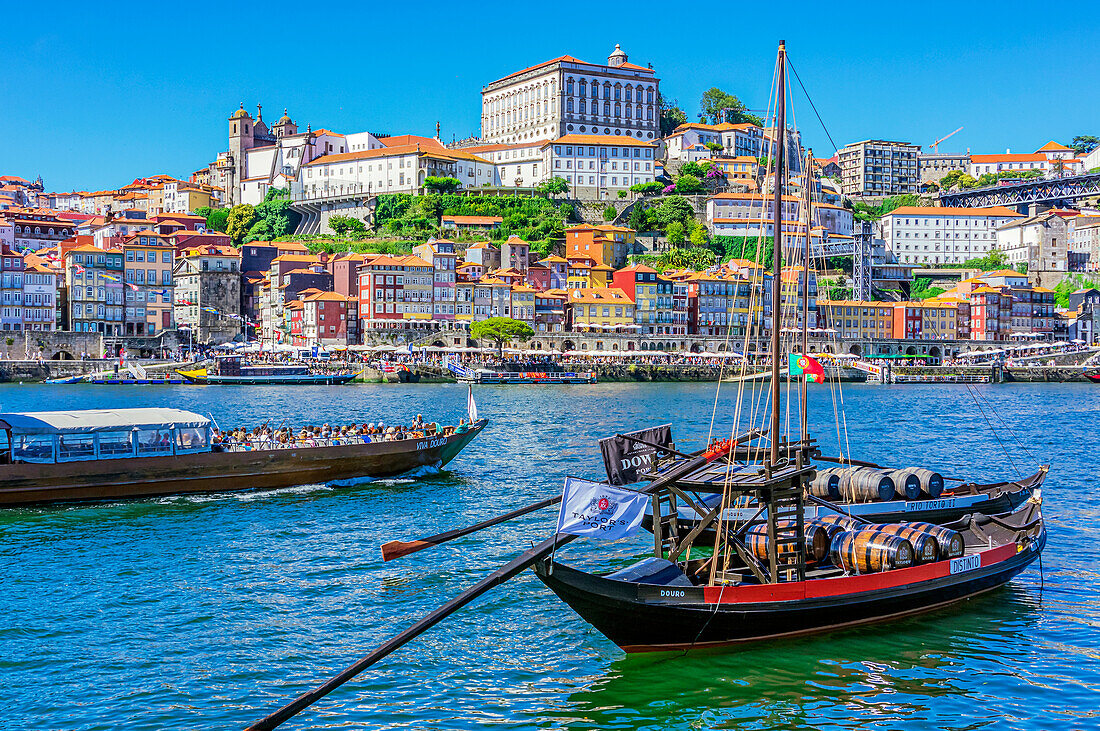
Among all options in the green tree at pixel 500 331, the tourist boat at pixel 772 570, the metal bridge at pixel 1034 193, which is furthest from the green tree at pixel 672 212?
the tourist boat at pixel 772 570

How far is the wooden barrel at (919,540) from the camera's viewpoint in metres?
16.9

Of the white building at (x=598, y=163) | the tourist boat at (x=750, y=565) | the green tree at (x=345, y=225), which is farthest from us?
the white building at (x=598, y=163)

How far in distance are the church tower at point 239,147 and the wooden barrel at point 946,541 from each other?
142 m

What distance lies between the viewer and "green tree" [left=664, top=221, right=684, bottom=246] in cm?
12131

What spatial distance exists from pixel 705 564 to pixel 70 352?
89314 millimetres

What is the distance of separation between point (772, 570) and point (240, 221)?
131 metres

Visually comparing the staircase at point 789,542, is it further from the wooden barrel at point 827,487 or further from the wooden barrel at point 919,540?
the wooden barrel at point 827,487

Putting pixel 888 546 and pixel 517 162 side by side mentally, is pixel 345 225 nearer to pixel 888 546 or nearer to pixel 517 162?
pixel 517 162

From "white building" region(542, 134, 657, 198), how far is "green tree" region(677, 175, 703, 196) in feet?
14.5

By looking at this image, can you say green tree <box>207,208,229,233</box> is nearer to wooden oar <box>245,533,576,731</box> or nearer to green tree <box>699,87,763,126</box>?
green tree <box>699,87,763,126</box>

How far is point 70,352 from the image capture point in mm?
→ 92125

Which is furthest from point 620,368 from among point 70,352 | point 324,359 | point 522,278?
point 70,352

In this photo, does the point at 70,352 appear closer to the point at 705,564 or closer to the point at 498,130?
the point at 498,130

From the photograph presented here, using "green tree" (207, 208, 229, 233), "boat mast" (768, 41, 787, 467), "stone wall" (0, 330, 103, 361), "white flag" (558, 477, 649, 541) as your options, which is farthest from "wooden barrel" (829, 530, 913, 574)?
"green tree" (207, 208, 229, 233)
